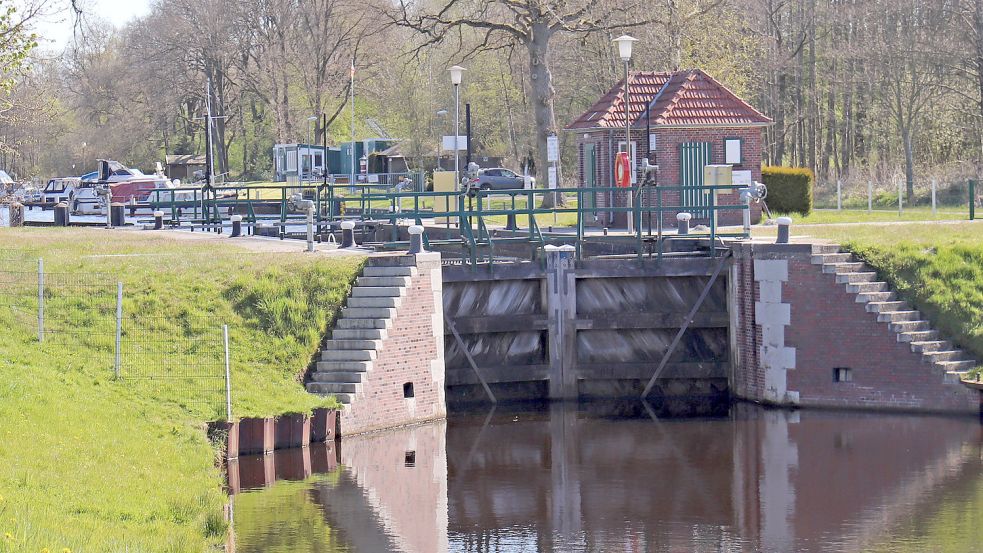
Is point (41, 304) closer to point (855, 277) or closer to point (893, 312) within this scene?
point (855, 277)

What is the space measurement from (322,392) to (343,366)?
58cm

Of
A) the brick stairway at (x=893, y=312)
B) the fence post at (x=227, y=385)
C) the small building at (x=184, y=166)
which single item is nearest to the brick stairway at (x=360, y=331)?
the fence post at (x=227, y=385)

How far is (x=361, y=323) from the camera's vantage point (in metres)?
23.0

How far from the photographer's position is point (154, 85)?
79.2 metres

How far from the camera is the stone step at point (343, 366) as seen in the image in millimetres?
22234

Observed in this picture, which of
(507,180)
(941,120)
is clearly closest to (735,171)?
(941,120)

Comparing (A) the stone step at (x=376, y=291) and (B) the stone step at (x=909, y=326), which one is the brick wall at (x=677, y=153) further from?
(A) the stone step at (x=376, y=291)

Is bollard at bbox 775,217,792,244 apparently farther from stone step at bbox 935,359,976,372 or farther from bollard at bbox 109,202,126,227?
bollard at bbox 109,202,126,227

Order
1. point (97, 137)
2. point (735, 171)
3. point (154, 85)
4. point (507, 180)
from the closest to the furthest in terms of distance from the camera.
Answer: point (735, 171), point (507, 180), point (154, 85), point (97, 137)

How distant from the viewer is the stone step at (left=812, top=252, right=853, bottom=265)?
24188 millimetres

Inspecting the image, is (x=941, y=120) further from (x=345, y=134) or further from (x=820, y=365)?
(x=345, y=134)

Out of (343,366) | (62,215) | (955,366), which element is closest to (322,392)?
(343,366)

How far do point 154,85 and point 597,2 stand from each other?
42330 millimetres

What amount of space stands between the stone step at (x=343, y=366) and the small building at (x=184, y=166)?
221ft
